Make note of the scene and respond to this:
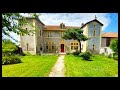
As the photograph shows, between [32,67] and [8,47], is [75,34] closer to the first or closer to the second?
[32,67]

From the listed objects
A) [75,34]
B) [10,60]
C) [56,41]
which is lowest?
[10,60]

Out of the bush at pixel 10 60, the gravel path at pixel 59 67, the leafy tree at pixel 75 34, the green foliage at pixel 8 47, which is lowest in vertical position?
the gravel path at pixel 59 67

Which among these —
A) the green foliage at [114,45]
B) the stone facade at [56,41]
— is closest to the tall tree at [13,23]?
the stone facade at [56,41]

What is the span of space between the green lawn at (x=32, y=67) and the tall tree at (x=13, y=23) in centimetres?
81

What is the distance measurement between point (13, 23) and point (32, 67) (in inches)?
54.0

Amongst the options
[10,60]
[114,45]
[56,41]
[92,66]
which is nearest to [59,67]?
[56,41]

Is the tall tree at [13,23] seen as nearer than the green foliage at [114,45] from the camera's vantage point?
No

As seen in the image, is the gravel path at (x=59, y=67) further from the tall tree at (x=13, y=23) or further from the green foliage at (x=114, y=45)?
the green foliage at (x=114, y=45)

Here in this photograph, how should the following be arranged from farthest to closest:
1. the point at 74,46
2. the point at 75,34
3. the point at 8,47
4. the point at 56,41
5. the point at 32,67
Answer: the point at 56,41 < the point at 74,46 < the point at 75,34 < the point at 32,67 < the point at 8,47

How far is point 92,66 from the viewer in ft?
18.7

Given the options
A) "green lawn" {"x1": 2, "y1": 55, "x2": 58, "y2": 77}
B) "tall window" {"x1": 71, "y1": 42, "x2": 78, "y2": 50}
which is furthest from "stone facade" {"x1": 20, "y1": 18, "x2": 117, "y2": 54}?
"green lawn" {"x1": 2, "y1": 55, "x2": 58, "y2": 77}

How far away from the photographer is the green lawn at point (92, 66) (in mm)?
5215
